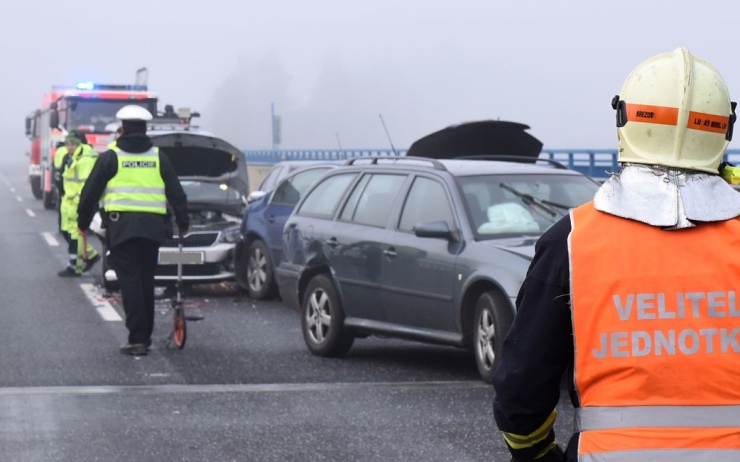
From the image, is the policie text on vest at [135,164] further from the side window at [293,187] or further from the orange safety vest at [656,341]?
the orange safety vest at [656,341]

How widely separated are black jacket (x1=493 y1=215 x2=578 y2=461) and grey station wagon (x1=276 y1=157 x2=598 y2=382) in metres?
5.88

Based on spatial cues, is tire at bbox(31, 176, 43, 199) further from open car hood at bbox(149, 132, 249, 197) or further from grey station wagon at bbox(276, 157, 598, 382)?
grey station wagon at bbox(276, 157, 598, 382)

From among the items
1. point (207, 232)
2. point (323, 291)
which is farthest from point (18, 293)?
point (323, 291)

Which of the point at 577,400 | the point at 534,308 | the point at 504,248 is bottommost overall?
the point at 504,248

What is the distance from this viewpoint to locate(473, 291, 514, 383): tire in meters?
8.69

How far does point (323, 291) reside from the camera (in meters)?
10.5

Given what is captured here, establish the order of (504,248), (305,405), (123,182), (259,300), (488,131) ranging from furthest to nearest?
(259,300) → (488,131) → (123,182) → (504,248) → (305,405)

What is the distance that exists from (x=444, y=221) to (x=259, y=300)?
5444mm

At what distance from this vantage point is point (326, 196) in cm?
1116

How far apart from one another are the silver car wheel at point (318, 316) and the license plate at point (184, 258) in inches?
113

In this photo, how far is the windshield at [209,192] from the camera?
15.5 m

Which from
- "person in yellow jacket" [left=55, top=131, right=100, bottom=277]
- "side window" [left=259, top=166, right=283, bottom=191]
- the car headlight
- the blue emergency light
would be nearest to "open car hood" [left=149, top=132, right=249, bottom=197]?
"side window" [left=259, top=166, right=283, bottom=191]

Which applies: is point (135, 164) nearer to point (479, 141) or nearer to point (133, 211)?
point (133, 211)

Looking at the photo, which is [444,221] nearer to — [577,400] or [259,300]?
[259,300]
